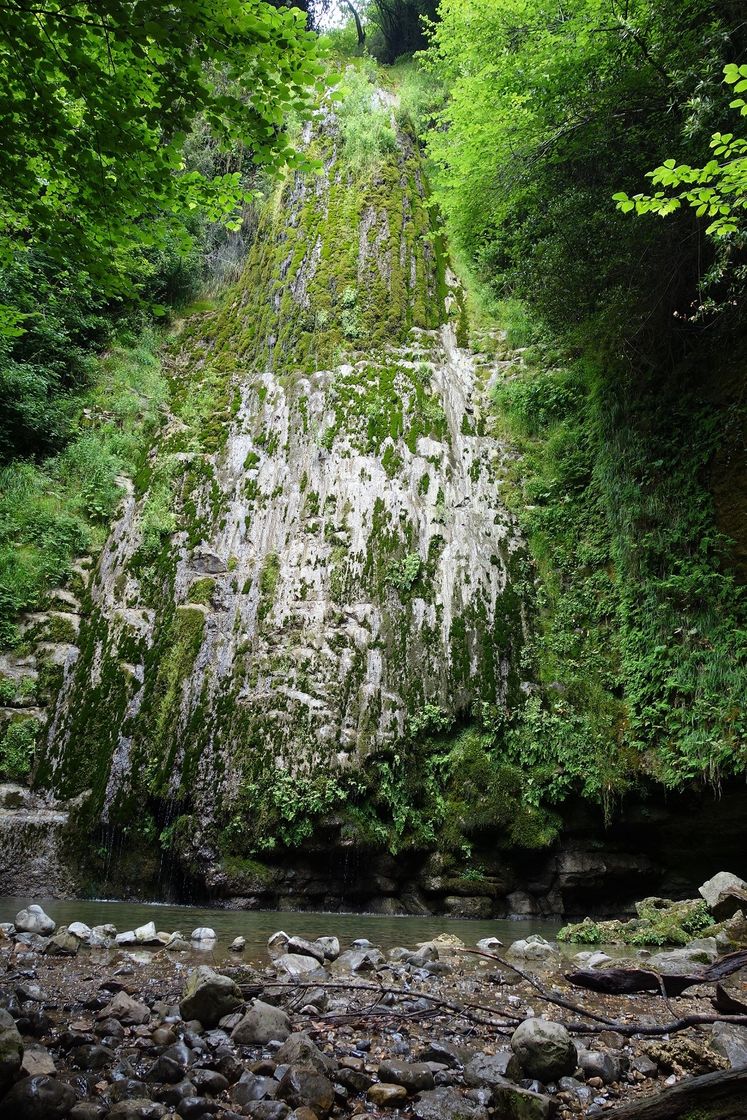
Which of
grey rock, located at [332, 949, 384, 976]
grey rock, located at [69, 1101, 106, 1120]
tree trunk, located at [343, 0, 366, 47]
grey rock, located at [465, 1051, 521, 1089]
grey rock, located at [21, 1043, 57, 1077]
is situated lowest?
grey rock, located at [332, 949, 384, 976]

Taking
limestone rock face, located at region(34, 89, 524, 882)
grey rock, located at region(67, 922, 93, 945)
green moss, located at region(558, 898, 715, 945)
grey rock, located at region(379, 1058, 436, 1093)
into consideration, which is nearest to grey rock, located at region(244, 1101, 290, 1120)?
grey rock, located at region(379, 1058, 436, 1093)

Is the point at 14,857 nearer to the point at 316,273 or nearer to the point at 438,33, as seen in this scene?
the point at 316,273

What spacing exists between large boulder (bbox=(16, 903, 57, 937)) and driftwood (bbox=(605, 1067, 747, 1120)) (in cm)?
526

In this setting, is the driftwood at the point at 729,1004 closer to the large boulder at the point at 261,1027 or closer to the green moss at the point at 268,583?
the large boulder at the point at 261,1027

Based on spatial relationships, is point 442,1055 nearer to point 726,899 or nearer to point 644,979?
point 644,979

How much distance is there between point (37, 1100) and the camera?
1813 mm

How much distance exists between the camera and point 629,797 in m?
8.13

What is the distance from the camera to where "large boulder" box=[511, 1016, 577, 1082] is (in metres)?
2.30

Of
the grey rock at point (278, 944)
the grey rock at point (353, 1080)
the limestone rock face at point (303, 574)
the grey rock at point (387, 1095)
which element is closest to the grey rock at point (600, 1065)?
the grey rock at point (387, 1095)

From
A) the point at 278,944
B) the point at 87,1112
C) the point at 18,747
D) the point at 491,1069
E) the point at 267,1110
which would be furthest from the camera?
the point at 18,747

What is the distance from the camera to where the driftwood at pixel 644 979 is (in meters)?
3.44

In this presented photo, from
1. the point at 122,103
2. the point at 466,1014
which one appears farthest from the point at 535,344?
the point at 466,1014

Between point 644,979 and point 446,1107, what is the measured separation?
6.71 ft

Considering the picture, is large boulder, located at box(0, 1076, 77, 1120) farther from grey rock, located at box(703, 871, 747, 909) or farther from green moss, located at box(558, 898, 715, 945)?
grey rock, located at box(703, 871, 747, 909)
